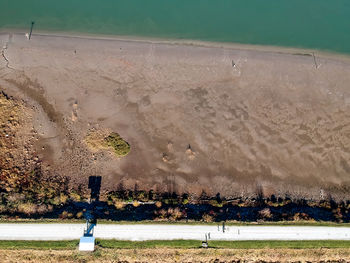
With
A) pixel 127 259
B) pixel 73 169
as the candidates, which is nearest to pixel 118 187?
pixel 73 169

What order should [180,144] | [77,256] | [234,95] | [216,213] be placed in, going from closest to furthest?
1. [77,256]
2. [216,213]
3. [180,144]
4. [234,95]

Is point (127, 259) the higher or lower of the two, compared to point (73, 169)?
lower

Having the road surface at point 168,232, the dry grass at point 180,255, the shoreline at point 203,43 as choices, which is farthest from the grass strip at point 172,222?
the shoreline at point 203,43

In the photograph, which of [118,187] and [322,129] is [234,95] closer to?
[322,129]

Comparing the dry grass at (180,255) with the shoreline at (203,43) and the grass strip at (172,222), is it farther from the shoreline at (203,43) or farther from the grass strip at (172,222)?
the shoreline at (203,43)

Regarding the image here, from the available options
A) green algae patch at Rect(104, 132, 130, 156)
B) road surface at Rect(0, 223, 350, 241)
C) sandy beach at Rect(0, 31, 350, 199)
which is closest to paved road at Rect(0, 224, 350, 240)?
road surface at Rect(0, 223, 350, 241)

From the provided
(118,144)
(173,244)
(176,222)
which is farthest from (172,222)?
(118,144)
